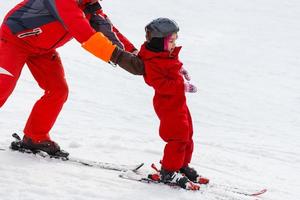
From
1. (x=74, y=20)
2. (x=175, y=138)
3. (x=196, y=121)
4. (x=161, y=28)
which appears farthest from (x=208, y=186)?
(x=196, y=121)

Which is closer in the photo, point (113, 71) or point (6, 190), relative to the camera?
point (6, 190)

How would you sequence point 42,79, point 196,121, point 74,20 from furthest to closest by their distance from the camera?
point 196,121 < point 42,79 < point 74,20

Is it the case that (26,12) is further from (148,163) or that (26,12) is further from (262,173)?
(262,173)

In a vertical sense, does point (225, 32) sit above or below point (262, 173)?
above

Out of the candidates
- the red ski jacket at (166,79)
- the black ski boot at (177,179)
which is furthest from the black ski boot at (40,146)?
the red ski jacket at (166,79)

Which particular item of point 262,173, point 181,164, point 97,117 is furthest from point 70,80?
point 181,164

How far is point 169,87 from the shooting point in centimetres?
450

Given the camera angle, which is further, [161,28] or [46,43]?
[46,43]

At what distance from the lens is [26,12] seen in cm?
489

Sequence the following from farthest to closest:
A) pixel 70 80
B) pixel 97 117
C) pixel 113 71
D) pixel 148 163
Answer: pixel 113 71
pixel 70 80
pixel 97 117
pixel 148 163

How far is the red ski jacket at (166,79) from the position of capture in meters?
4.49

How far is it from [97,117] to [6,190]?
4.08 metres

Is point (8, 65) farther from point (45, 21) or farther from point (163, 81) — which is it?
point (163, 81)

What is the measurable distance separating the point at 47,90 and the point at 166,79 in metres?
1.48
